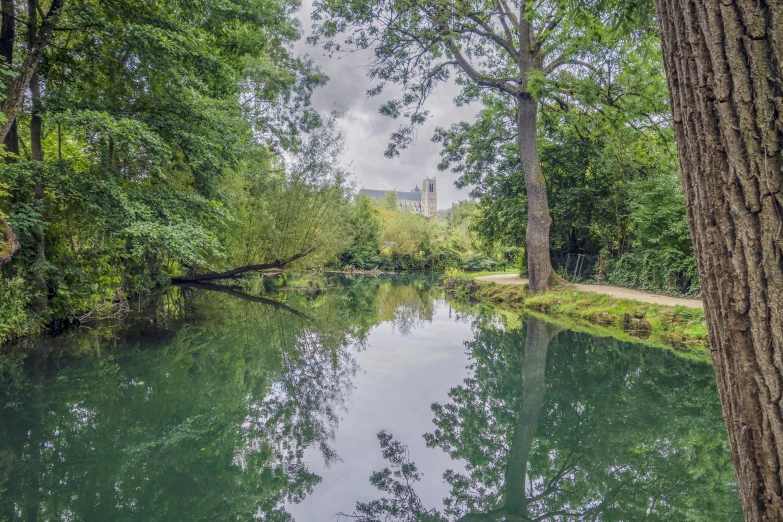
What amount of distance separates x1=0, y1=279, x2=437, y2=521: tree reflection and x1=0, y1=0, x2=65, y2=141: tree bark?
11.6 ft

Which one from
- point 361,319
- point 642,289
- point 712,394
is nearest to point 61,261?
point 361,319

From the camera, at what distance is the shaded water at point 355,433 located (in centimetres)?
263

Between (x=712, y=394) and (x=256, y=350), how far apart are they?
6.19 meters

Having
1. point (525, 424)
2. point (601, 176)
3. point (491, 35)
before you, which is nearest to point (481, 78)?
point (491, 35)

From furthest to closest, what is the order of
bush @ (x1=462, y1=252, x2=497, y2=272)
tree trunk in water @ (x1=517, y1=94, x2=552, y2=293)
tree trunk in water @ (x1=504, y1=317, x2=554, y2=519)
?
bush @ (x1=462, y1=252, x2=497, y2=272), tree trunk in water @ (x1=517, y1=94, x2=552, y2=293), tree trunk in water @ (x1=504, y1=317, x2=554, y2=519)

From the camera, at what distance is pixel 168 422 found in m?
3.83

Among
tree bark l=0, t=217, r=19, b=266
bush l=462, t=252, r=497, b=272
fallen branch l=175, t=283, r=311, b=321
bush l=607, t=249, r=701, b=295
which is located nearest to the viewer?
tree bark l=0, t=217, r=19, b=266

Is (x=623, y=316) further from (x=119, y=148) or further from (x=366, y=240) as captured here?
(x=366, y=240)

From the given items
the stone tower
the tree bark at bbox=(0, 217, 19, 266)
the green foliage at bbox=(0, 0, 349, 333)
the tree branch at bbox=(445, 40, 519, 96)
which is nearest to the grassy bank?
Result: the tree branch at bbox=(445, 40, 519, 96)

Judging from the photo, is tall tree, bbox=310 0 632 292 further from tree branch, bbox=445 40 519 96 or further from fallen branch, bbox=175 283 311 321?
fallen branch, bbox=175 283 311 321

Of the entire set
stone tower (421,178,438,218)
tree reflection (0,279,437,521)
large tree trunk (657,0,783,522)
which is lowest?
tree reflection (0,279,437,521)

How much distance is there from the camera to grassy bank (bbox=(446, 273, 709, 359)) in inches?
273

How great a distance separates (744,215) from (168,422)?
4.41 metres

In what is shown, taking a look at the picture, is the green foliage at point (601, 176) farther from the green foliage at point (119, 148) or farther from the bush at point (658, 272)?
the green foliage at point (119, 148)
